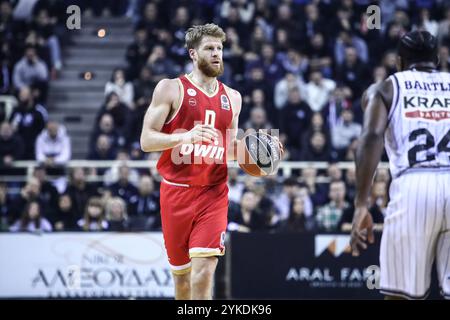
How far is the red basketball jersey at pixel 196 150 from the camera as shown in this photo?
7.51 m

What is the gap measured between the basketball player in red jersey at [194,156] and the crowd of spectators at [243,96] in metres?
5.02

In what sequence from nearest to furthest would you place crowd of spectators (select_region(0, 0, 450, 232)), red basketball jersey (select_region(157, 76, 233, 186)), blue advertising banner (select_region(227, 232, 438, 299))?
red basketball jersey (select_region(157, 76, 233, 186)), blue advertising banner (select_region(227, 232, 438, 299)), crowd of spectators (select_region(0, 0, 450, 232))

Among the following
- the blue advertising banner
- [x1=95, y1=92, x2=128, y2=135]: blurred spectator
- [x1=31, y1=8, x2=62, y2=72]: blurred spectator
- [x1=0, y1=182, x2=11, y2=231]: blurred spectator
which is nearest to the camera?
the blue advertising banner

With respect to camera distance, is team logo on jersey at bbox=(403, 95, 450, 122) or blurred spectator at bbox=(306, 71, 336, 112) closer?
team logo on jersey at bbox=(403, 95, 450, 122)

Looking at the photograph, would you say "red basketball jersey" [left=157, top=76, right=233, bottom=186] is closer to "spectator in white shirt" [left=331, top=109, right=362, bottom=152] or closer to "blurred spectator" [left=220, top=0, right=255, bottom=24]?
"spectator in white shirt" [left=331, top=109, right=362, bottom=152]

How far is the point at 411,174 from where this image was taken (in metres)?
5.58

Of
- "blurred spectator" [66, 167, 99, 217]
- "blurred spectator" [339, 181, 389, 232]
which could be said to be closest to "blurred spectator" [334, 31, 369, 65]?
"blurred spectator" [339, 181, 389, 232]

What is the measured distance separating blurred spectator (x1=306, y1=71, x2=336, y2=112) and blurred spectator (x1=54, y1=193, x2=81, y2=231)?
15.7 feet

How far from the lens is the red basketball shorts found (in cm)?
735

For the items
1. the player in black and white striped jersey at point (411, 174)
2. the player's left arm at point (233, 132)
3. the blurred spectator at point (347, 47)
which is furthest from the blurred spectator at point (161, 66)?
the player in black and white striped jersey at point (411, 174)

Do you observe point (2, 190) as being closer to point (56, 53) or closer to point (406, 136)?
point (56, 53)

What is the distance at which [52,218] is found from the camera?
1334 cm

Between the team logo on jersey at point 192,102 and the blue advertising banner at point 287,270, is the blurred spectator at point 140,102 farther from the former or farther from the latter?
the team logo on jersey at point 192,102
